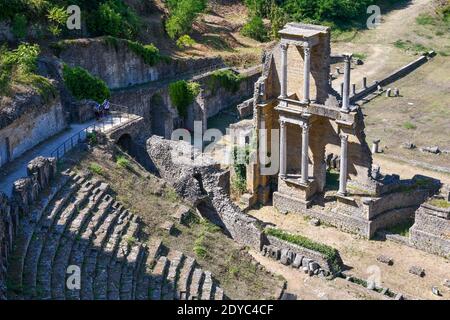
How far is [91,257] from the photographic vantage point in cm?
2489

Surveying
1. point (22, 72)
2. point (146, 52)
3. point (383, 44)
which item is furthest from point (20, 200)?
point (383, 44)

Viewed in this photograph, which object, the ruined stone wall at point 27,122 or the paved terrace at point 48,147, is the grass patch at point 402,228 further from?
the ruined stone wall at point 27,122

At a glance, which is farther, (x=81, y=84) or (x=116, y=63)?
(x=116, y=63)

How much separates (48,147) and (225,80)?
740 inches

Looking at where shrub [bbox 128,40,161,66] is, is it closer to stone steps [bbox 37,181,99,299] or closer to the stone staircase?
stone steps [bbox 37,181,99,299]

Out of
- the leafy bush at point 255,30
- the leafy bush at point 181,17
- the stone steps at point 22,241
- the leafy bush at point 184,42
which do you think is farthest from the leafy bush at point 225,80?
the stone steps at point 22,241

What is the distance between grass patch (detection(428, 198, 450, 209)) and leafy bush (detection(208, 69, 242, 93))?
1952cm

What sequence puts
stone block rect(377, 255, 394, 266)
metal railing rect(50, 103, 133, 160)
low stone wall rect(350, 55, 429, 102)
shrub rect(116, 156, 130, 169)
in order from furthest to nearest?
low stone wall rect(350, 55, 429, 102), shrub rect(116, 156, 130, 169), metal railing rect(50, 103, 133, 160), stone block rect(377, 255, 394, 266)

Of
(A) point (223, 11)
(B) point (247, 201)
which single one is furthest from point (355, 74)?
(B) point (247, 201)

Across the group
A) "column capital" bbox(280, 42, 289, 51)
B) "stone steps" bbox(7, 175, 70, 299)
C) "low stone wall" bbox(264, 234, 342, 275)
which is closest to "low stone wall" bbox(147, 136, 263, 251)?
"low stone wall" bbox(264, 234, 342, 275)

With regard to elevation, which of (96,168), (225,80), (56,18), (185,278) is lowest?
(185,278)

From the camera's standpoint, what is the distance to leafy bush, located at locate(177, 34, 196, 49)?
53594 mm

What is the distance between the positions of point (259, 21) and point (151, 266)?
1482 inches

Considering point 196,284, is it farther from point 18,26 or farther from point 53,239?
point 18,26
